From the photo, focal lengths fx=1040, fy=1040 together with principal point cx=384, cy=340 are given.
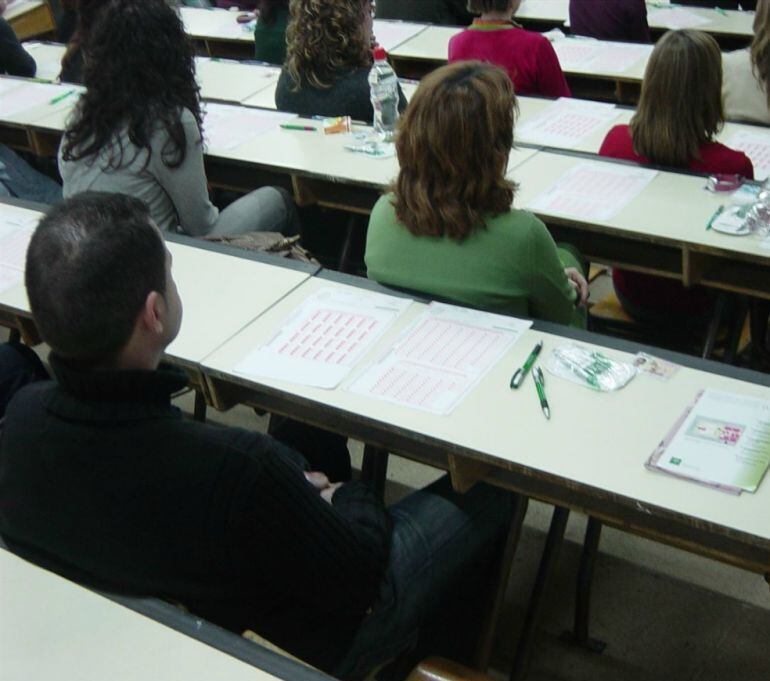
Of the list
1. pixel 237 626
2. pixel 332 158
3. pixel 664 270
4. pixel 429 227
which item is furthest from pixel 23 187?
pixel 237 626

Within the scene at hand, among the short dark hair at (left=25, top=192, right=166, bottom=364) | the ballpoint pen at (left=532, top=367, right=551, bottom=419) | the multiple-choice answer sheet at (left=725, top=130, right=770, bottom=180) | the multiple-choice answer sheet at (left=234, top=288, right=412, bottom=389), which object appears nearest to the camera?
the short dark hair at (left=25, top=192, right=166, bottom=364)

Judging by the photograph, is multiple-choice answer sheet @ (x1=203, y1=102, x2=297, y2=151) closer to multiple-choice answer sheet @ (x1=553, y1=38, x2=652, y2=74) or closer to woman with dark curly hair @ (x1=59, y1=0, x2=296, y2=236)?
woman with dark curly hair @ (x1=59, y1=0, x2=296, y2=236)

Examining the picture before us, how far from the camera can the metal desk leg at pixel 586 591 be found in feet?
7.54

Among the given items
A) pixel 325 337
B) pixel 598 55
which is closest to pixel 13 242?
pixel 325 337

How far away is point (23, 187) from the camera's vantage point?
3465 millimetres

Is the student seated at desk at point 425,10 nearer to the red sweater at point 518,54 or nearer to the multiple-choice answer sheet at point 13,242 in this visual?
the red sweater at point 518,54

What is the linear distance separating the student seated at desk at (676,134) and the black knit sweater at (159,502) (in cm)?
169

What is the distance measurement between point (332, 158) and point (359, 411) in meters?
A: 1.53

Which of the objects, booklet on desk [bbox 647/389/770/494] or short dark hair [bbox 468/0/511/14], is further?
short dark hair [bbox 468/0/511/14]

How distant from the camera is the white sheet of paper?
4789 mm

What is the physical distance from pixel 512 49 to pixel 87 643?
2.92 meters

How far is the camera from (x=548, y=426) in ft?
6.12

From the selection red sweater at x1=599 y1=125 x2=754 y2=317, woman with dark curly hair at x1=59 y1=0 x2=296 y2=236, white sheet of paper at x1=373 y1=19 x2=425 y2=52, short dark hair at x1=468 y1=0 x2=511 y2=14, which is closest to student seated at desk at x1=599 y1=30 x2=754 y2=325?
red sweater at x1=599 y1=125 x2=754 y2=317

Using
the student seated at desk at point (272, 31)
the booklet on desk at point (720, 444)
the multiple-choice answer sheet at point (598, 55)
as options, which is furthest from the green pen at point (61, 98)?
the booklet on desk at point (720, 444)
